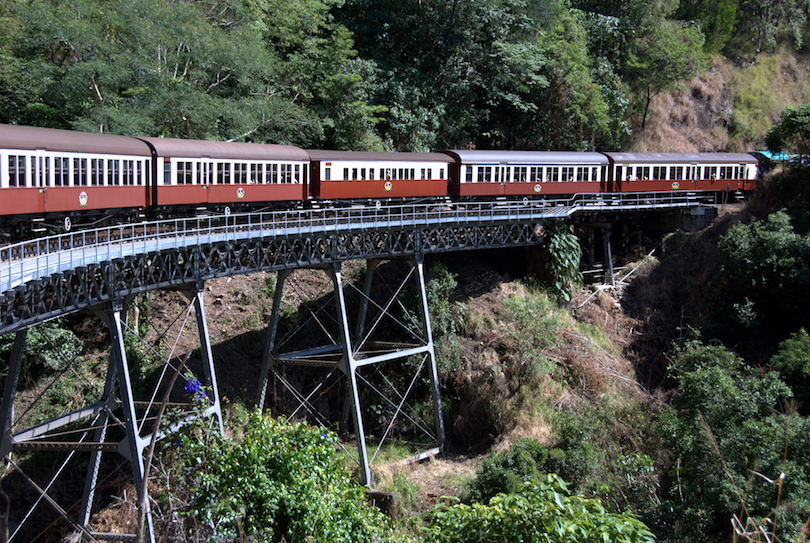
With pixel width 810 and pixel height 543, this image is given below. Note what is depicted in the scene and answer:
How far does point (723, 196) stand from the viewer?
35000mm

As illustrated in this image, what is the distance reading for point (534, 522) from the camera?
835cm

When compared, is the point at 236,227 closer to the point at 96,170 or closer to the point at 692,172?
the point at 96,170

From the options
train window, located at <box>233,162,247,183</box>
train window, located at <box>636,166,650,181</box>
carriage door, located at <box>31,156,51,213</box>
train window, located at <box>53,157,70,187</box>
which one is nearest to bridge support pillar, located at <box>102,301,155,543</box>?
carriage door, located at <box>31,156,51,213</box>

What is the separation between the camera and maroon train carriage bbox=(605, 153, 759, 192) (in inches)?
1239

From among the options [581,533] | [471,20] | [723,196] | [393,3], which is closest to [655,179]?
[723,196]

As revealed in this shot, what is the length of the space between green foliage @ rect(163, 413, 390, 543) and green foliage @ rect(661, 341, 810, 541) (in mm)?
6748

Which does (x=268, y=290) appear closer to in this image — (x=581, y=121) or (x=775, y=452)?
(x=775, y=452)

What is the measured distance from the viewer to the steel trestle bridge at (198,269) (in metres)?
13.4

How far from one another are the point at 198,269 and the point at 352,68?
20134 millimetres

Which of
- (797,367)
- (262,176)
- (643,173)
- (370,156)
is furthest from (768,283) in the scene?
(262,176)

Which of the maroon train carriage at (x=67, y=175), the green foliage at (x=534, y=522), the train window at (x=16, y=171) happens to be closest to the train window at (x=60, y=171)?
the maroon train carriage at (x=67, y=175)

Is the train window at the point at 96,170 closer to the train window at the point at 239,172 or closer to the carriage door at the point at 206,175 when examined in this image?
the carriage door at the point at 206,175

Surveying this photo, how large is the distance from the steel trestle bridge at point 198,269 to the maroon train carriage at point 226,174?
82 cm

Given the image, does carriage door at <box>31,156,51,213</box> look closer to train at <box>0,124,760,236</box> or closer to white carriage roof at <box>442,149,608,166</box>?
train at <box>0,124,760,236</box>
